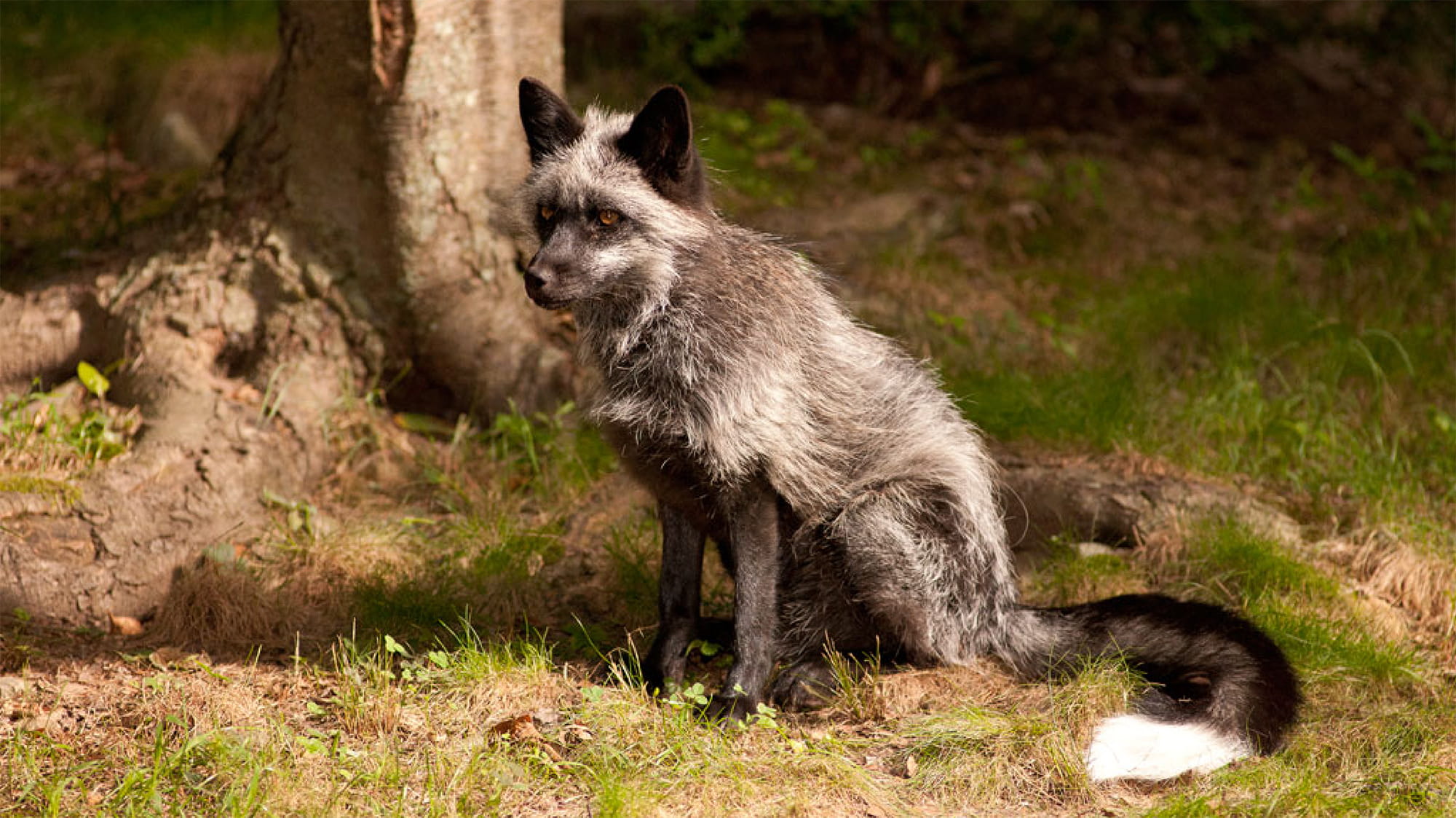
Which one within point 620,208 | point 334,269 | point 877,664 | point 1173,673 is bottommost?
point 877,664

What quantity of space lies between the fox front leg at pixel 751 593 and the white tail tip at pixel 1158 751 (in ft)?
3.74

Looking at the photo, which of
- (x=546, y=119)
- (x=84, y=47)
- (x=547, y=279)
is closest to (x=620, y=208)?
(x=547, y=279)

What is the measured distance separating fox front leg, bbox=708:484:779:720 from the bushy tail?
0.96 meters

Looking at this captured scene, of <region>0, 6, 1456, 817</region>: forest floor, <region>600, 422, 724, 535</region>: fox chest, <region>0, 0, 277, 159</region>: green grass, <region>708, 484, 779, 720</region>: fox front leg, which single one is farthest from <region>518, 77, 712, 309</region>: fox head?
<region>0, 0, 277, 159</region>: green grass

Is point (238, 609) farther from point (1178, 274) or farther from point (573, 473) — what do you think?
point (1178, 274)

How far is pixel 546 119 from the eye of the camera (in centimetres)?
448

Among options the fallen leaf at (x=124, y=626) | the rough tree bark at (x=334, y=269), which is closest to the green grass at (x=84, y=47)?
the rough tree bark at (x=334, y=269)

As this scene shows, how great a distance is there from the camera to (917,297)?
734 cm

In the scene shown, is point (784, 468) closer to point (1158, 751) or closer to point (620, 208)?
point (620, 208)

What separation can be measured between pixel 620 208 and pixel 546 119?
0.52m

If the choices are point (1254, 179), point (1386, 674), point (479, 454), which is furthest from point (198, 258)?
point (1254, 179)

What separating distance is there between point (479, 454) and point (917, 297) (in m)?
2.80

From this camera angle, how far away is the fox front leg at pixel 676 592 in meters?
4.58

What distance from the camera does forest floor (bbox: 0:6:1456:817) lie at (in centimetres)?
382
